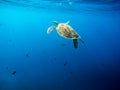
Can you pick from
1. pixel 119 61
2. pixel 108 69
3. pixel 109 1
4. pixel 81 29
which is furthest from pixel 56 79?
pixel 81 29

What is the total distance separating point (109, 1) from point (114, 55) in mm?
4907

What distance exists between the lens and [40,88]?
12422 mm

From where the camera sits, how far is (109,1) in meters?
11.0

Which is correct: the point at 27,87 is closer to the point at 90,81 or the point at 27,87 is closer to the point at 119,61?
the point at 90,81

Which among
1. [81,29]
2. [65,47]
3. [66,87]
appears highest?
[81,29]

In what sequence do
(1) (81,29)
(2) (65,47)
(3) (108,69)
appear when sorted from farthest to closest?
1. (1) (81,29)
2. (2) (65,47)
3. (3) (108,69)

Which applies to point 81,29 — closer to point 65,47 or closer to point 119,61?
point 65,47

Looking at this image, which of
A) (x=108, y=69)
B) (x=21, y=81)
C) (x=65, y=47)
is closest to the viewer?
(x=21, y=81)

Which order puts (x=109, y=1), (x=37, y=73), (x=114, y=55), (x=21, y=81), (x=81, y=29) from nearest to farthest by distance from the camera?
(x=109, y=1) → (x=21, y=81) → (x=37, y=73) → (x=114, y=55) → (x=81, y=29)

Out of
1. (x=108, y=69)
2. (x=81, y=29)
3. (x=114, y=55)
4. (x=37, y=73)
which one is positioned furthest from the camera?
(x=81, y=29)

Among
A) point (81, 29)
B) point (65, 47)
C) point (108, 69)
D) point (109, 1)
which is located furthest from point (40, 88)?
point (81, 29)

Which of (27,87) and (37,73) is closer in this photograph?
(27,87)

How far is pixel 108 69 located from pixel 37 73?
4401mm

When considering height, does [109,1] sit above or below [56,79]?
above
